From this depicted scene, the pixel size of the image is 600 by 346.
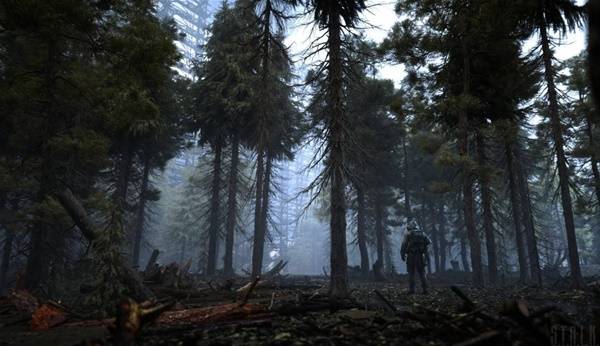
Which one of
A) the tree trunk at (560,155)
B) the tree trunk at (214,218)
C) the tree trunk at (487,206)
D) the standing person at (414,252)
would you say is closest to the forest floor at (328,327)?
the standing person at (414,252)

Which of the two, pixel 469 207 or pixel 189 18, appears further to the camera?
pixel 189 18

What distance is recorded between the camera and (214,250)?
23094 millimetres

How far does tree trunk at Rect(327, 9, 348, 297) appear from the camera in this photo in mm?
9656

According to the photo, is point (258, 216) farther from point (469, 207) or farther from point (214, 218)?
point (469, 207)

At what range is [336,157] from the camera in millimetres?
9984

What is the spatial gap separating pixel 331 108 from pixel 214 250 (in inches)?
621

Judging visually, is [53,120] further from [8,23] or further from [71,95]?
[8,23]

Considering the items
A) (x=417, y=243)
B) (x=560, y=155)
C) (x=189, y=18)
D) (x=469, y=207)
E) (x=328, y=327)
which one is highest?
(x=189, y=18)

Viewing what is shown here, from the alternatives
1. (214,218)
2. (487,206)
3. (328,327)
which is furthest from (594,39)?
(214,218)

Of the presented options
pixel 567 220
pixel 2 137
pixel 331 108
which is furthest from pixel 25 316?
pixel 567 220

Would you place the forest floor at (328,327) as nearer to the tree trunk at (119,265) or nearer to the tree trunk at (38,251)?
the tree trunk at (119,265)

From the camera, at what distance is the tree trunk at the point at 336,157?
966 centimetres

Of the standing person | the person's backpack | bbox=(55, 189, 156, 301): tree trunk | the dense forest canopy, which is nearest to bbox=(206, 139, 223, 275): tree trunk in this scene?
the dense forest canopy

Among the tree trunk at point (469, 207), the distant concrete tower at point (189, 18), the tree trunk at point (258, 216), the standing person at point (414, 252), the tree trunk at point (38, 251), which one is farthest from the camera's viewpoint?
the distant concrete tower at point (189, 18)
